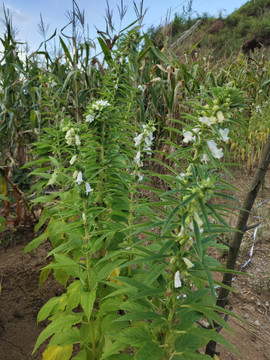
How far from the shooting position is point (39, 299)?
217 cm

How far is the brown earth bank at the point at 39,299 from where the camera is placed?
1812mm

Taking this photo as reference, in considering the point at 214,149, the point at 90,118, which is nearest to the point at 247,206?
the point at 214,149

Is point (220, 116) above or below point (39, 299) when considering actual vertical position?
above

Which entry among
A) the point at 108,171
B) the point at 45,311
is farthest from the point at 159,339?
the point at 108,171

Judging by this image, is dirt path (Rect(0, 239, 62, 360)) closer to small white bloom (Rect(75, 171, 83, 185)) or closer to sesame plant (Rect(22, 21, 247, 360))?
sesame plant (Rect(22, 21, 247, 360))

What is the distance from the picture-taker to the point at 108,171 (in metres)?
1.49

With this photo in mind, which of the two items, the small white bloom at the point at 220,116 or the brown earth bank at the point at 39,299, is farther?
the brown earth bank at the point at 39,299

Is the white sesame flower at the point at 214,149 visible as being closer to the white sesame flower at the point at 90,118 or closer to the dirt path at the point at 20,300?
the white sesame flower at the point at 90,118

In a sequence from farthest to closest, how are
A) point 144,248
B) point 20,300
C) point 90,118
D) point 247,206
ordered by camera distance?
point 20,300 < point 90,118 < point 247,206 < point 144,248

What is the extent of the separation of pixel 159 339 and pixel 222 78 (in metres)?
5.21

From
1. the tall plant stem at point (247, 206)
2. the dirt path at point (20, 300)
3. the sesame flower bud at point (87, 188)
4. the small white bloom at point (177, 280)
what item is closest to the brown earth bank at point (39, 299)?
the dirt path at point (20, 300)

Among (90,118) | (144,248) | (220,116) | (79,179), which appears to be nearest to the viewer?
(220,116)

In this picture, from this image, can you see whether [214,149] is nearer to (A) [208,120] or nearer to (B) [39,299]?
(A) [208,120]

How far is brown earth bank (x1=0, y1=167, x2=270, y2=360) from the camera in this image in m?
1.81
